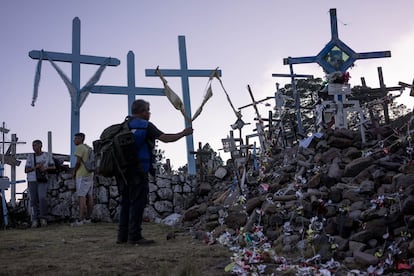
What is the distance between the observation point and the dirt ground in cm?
370

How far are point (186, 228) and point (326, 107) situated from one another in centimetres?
320

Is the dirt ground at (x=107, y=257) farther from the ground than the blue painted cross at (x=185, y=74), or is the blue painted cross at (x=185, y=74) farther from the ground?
the blue painted cross at (x=185, y=74)

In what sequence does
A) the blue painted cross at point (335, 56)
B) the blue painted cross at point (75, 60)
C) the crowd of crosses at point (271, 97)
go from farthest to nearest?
the blue painted cross at point (75, 60) → the blue painted cross at point (335, 56) → the crowd of crosses at point (271, 97)

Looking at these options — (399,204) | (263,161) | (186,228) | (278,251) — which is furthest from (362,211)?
(263,161)

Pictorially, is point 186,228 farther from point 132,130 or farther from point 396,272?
point 396,272

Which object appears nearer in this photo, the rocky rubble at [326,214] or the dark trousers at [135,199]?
the rocky rubble at [326,214]

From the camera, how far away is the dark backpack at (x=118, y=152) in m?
5.02

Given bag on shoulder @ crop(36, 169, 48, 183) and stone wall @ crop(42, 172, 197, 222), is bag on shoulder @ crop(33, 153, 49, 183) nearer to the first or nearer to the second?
bag on shoulder @ crop(36, 169, 48, 183)

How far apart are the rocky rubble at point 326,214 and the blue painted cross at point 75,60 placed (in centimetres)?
352

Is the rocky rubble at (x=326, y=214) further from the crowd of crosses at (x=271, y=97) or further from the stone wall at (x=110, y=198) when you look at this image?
the stone wall at (x=110, y=198)

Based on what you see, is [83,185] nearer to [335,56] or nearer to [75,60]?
[75,60]

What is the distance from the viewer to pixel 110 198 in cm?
977

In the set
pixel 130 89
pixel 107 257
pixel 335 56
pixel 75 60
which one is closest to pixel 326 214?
pixel 107 257

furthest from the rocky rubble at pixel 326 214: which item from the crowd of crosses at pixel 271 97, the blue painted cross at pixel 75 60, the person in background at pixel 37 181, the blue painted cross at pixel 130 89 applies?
the blue painted cross at pixel 130 89
